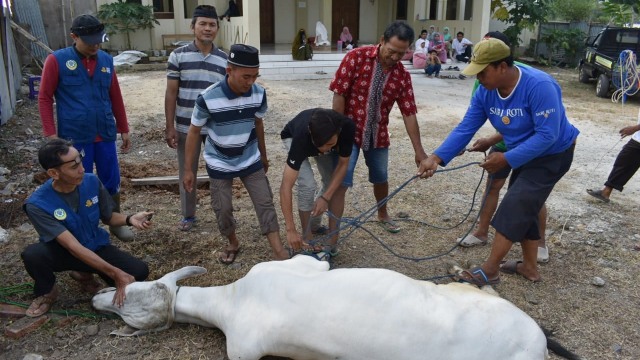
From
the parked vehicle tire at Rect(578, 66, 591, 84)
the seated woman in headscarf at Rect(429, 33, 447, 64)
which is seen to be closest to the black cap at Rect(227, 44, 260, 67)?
the parked vehicle tire at Rect(578, 66, 591, 84)

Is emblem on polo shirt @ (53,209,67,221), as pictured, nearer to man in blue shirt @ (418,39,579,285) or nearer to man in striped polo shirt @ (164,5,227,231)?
man in striped polo shirt @ (164,5,227,231)

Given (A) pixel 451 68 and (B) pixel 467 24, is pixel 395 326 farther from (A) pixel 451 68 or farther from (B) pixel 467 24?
(B) pixel 467 24

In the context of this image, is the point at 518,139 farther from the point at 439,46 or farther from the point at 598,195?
the point at 439,46

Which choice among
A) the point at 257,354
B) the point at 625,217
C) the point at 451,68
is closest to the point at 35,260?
A: the point at 257,354

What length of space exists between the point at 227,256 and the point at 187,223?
2.54ft

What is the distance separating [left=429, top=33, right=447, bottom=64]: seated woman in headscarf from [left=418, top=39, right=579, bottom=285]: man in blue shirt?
524 inches

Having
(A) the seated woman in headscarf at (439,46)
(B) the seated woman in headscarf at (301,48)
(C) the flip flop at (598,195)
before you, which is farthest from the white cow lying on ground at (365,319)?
(A) the seated woman in headscarf at (439,46)

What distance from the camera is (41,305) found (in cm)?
329

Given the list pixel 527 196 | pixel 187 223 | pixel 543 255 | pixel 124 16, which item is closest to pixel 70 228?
pixel 187 223

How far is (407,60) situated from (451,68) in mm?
1396

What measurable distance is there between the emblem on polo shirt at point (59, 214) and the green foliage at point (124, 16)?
46.3 feet

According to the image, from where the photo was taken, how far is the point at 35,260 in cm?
318

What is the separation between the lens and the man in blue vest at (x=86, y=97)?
12.8 feet

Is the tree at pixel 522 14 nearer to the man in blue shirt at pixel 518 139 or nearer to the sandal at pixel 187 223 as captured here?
the man in blue shirt at pixel 518 139
